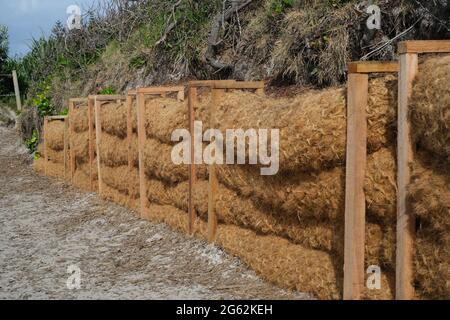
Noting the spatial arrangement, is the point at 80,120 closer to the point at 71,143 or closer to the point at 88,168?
the point at 71,143

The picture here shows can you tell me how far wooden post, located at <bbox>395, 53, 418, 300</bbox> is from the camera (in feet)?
13.9

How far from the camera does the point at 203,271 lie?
Answer: 6555 millimetres

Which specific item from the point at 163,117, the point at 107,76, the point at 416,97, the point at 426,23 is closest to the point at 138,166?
the point at 163,117

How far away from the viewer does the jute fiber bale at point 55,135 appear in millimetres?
16859

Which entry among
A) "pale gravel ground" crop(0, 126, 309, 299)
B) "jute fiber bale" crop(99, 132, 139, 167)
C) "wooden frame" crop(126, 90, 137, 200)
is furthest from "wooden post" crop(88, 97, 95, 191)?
"wooden frame" crop(126, 90, 137, 200)

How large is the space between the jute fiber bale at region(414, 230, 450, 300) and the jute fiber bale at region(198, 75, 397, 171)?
84 centimetres

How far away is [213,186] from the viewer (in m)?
7.34

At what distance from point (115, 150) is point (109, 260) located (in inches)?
172

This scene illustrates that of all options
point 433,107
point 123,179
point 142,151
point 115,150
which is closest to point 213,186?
point 142,151

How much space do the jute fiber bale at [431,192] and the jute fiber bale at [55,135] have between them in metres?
13.8

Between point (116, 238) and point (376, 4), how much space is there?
5198 millimetres

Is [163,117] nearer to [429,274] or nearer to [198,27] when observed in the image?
[429,274]

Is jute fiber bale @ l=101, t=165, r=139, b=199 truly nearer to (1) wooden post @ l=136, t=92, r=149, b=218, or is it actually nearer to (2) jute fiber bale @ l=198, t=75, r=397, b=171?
(1) wooden post @ l=136, t=92, r=149, b=218

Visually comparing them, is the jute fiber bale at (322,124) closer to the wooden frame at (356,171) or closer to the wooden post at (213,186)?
the wooden frame at (356,171)
